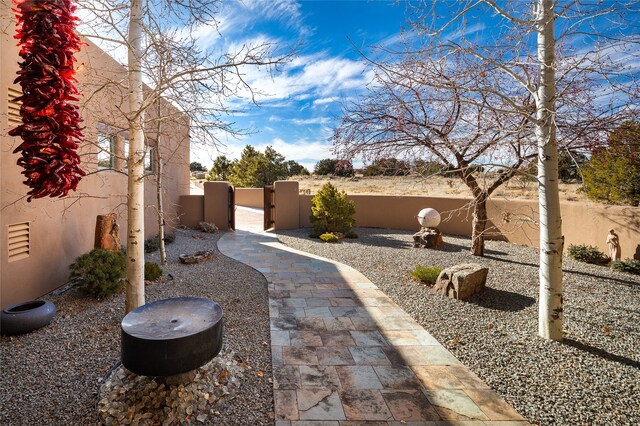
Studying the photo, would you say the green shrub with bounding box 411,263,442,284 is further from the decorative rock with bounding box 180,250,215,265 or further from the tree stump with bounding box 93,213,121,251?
the tree stump with bounding box 93,213,121,251

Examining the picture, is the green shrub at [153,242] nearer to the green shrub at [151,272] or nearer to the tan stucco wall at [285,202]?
the green shrub at [151,272]

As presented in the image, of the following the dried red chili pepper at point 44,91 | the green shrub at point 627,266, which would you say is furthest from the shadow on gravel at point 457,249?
the dried red chili pepper at point 44,91

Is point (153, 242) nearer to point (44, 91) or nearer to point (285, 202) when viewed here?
point (285, 202)

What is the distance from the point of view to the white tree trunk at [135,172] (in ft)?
12.0

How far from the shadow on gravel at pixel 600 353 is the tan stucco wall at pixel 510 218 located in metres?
1.49

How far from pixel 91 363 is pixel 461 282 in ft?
16.8

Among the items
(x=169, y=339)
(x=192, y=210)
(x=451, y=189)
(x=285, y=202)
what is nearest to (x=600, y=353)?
(x=169, y=339)

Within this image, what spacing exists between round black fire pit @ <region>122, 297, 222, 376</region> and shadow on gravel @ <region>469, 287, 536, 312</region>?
4311mm

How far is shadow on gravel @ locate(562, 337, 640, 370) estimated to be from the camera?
Answer: 3.57m

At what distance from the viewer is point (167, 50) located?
365 cm

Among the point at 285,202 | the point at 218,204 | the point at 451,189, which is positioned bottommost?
the point at 218,204

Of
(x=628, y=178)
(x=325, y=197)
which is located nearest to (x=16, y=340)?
(x=325, y=197)

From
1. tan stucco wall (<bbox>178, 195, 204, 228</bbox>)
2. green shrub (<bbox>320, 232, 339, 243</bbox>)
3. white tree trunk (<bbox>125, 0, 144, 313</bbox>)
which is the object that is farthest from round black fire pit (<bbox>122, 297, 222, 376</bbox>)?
tan stucco wall (<bbox>178, 195, 204, 228</bbox>)

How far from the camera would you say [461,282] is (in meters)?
5.46
